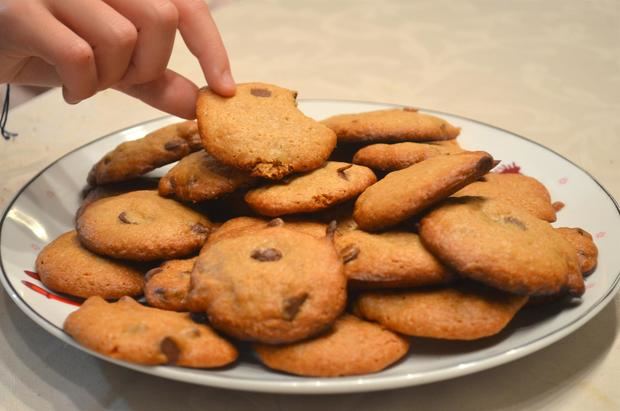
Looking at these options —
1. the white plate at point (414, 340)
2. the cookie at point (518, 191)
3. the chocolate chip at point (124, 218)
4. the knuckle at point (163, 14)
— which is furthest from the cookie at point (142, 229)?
the cookie at point (518, 191)

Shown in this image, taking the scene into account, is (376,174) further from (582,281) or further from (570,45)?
(570,45)

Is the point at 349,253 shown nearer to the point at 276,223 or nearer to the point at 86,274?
the point at 276,223

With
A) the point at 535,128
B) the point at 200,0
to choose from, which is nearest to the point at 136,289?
the point at 200,0

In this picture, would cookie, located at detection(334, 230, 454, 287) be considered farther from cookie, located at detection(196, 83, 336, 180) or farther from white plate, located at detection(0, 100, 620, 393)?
cookie, located at detection(196, 83, 336, 180)

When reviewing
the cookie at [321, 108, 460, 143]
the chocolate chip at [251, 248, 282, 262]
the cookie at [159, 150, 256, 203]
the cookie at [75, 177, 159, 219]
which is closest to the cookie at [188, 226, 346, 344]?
the chocolate chip at [251, 248, 282, 262]

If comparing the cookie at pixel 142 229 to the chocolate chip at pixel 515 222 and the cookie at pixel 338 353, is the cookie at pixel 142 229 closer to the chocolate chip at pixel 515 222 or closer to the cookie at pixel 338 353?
the cookie at pixel 338 353
